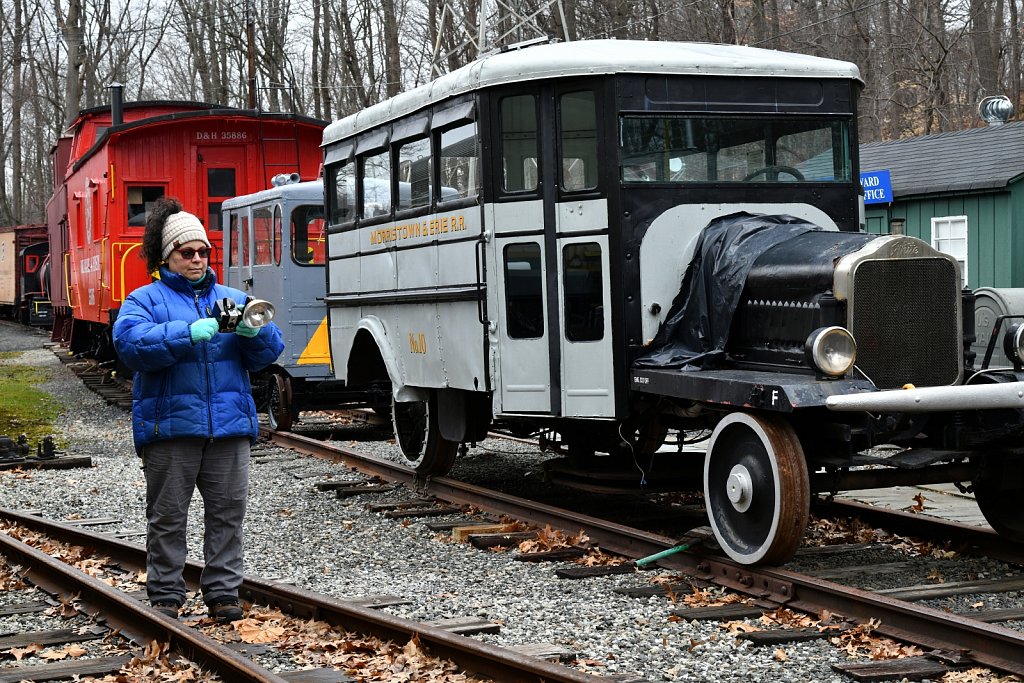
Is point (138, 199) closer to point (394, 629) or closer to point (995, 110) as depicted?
point (995, 110)

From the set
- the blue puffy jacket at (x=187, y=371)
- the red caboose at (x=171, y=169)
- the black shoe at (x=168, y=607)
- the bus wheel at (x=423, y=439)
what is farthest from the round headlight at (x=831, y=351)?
the red caboose at (x=171, y=169)

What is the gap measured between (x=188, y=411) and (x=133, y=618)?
3.24 feet

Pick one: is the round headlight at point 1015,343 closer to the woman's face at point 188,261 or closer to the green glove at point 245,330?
the green glove at point 245,330

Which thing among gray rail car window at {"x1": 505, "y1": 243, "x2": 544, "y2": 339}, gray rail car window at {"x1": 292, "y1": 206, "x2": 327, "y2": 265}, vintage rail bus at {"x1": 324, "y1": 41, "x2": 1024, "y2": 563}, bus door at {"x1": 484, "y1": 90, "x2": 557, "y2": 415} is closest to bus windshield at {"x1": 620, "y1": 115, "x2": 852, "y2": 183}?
vintage rail bus at {"x1": 324, "y1": 41, "x2": 1024, "y2": 563}

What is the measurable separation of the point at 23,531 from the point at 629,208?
4680 millimetres

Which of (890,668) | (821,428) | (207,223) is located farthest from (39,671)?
(207,223)

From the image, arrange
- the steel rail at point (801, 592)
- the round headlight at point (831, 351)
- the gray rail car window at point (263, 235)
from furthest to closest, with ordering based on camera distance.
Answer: the gray rail car window at point (263, 235), the round headlight at point (831, 351), the steel rail at point (801, 592)

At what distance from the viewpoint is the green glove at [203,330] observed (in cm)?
588

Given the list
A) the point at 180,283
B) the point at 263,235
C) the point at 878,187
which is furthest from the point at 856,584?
the point at 878,187

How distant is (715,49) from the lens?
872 centimetres

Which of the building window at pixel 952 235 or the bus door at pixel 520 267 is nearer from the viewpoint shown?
the bus door at pixel 520 267

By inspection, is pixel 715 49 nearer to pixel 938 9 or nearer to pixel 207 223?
pixel 207 223

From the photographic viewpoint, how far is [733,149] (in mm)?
8398

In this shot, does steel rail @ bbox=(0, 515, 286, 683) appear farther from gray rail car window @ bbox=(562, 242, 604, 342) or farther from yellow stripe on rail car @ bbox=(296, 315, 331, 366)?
yellow stripe on rail car @ bbox=(296, 315, 331, 366)
